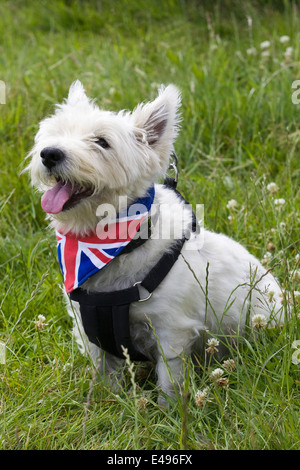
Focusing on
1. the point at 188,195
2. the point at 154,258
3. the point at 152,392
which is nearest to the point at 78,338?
the point at 152,392

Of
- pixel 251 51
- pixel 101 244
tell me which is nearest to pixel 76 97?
pixel 101 244

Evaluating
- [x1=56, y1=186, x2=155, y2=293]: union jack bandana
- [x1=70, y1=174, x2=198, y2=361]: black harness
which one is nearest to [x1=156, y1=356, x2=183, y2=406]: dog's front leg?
[x1=70, y1=174, x2=198, y2=361]: black harness

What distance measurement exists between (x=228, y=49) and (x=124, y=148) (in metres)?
4.11

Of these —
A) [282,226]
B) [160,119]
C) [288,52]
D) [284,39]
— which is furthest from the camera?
[284,39]

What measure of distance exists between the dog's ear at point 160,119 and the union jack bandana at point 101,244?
0.25 meters

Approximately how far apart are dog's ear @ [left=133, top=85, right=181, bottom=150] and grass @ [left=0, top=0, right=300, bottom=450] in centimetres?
69

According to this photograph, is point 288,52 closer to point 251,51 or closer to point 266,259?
point 251,51

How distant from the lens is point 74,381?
124 inches

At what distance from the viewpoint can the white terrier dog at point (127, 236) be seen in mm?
2830

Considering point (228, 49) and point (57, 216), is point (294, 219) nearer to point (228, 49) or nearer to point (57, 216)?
point (57, 216)

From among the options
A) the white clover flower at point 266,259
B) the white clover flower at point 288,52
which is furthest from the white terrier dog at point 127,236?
the white clover flower at point 288,52

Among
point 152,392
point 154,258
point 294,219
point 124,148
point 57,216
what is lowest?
point 152,392

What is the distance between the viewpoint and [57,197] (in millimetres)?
2812

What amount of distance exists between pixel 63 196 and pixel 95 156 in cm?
23
